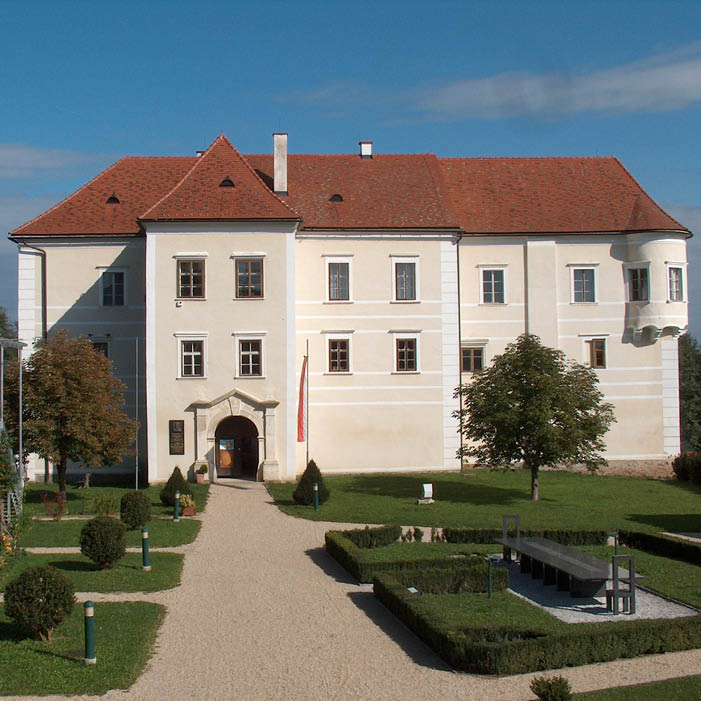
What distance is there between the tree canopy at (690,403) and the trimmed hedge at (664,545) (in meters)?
40.5

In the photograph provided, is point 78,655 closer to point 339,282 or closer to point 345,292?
point 345,292

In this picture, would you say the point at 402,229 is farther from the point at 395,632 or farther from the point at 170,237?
the point at 395,632

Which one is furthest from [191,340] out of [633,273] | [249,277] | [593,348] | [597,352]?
[633,273]

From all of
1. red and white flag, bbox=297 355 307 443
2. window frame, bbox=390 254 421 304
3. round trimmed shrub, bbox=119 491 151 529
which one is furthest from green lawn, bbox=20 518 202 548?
window frame, bbox=390 254 421 304

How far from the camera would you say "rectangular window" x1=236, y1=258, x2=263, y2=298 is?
34.5 m

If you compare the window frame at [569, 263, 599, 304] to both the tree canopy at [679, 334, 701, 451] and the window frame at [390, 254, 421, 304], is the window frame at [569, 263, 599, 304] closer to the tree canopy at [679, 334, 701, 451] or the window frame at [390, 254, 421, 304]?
the window frame at [390, 254, 421, 304]

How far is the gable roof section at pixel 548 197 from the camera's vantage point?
130ft

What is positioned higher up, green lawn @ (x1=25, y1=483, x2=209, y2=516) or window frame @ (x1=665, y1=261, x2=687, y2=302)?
window frame @ (x1=665, y1=261, x2=687, y2=302)

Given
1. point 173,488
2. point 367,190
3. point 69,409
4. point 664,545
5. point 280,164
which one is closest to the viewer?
point 664,545

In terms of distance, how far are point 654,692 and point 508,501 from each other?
18470mm

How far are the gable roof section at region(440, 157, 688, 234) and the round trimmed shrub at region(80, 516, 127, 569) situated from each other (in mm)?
24466

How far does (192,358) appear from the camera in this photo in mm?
34281

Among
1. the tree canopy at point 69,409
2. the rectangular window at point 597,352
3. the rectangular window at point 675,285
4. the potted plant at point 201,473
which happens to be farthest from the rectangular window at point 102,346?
the rectangular window at point 675,285

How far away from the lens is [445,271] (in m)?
37.9
